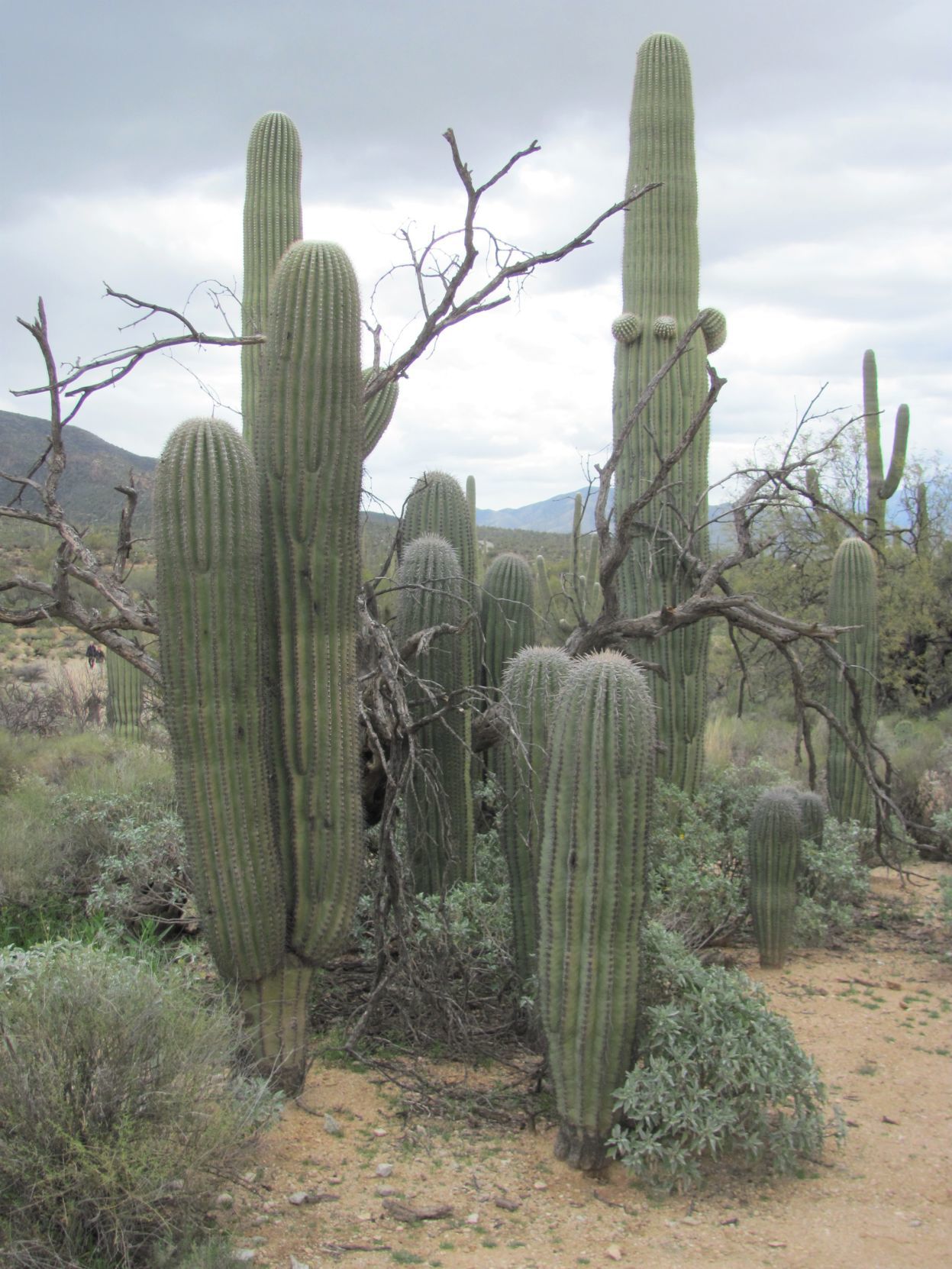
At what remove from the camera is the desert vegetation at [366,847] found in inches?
145

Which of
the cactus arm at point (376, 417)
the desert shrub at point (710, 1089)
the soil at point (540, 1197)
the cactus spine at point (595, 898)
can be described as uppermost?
the cactus arm at point (376, 417)

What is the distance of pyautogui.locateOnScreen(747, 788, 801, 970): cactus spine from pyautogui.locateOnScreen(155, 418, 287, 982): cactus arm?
12.2 ft

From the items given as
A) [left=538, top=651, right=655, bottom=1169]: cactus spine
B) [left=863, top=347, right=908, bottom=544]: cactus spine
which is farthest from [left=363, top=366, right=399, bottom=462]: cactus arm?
[left=863, top=347, right=908, bottom=544]: cactus spine

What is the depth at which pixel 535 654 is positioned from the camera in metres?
5.26

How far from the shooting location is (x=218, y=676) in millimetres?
4332

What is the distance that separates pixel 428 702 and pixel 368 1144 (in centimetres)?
247

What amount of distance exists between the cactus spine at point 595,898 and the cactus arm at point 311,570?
0.96m

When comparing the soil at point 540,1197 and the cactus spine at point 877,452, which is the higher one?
the cactus spine at point 877,452

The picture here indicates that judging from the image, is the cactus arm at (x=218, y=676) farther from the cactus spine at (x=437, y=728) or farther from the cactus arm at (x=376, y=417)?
the cactus arm at (x=376, y=417)

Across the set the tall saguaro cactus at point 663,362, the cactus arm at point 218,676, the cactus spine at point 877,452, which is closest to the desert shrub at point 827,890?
the tall saguaro cactus at point 663,362

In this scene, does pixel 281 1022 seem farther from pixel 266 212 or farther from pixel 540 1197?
pixel 266 212

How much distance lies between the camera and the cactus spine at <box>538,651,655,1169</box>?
4.26m

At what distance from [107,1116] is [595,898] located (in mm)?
1869

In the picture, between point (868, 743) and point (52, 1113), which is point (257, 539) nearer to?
point (52, 1113)
